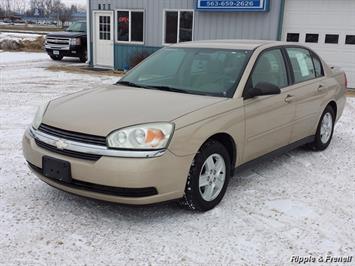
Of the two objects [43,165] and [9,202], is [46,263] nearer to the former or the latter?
[43,165]

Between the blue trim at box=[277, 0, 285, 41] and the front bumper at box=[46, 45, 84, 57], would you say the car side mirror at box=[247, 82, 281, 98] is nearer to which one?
the blue trim at box=[277, 0, 285, 41]

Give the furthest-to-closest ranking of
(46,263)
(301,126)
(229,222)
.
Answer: (301,126), (229,222), (46,263)

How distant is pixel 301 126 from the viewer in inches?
212

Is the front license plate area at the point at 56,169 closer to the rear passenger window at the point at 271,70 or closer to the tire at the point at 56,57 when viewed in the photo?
the rear passenger window at the point at 271,70

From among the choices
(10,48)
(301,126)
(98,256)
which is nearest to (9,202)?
(98,256)

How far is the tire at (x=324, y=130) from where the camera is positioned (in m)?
6.00

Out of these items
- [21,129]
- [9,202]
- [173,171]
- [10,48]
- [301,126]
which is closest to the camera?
[173,171]

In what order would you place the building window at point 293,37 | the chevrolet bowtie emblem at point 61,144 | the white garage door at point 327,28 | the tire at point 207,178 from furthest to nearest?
1. the building window at point 293,37
2. the white garage door at point 327,28
3. the tire at point 207,178
4. the chevrolet bowtie emblem at point 61,144

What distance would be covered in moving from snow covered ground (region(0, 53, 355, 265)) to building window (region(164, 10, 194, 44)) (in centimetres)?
1058

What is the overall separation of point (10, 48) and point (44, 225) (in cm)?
2468

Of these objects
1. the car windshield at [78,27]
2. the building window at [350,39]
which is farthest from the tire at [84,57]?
the building window at [350,39]

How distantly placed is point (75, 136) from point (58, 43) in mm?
17644

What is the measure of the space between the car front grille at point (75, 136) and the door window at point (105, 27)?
45.5 feet

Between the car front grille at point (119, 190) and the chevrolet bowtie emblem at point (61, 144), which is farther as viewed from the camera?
the chevrolet bowtie emblem at point (61, 144)
